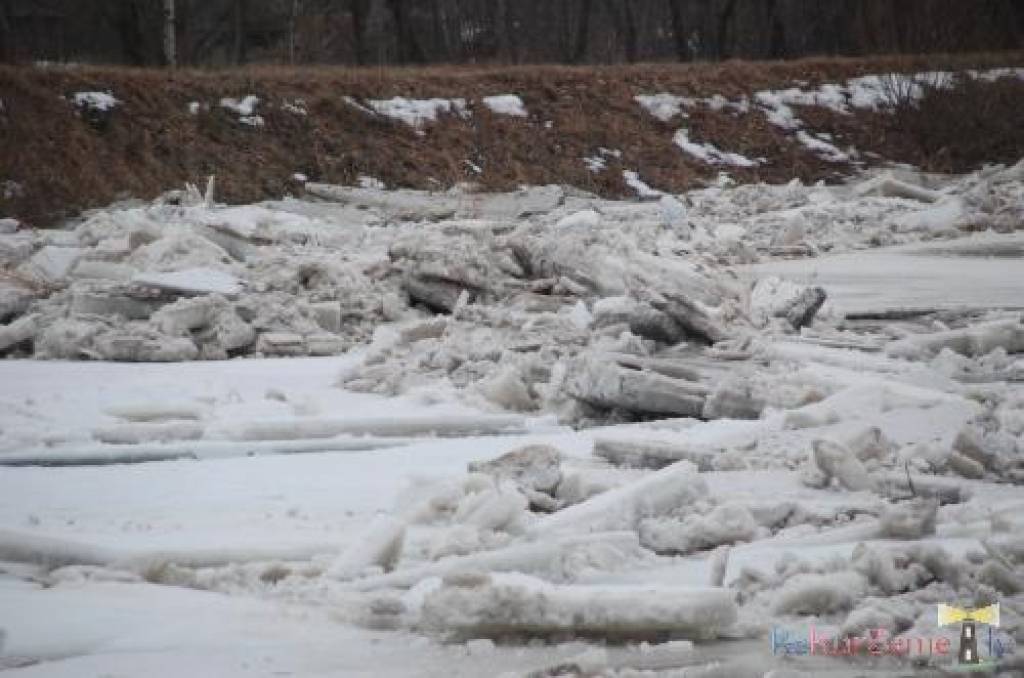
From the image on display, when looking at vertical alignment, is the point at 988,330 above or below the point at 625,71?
below

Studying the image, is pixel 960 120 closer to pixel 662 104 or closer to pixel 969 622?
pixel 662 104

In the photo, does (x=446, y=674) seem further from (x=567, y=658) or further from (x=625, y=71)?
(x=625, y=71)

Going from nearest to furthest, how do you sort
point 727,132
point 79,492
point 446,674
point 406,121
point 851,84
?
point 446,674 → point 79,492 → point 406,121 → point 727,132 → point 851,84

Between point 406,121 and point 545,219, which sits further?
point 406,121

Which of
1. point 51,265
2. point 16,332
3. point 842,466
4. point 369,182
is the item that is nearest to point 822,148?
point 369,182

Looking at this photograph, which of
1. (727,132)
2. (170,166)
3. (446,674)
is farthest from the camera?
(727,132)

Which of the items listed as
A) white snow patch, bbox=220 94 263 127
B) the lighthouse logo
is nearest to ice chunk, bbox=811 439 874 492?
the lighthouse logo

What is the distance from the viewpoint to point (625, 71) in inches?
949

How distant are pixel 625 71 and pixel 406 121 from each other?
549 centimetres

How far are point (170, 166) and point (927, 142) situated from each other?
1410cm

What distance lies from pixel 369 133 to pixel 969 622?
1784cm

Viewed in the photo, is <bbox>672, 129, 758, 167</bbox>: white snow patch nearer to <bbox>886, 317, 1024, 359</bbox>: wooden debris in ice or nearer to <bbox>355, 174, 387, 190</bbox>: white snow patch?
<bbox>355, 174, 387, 190</bbox>: white snow patch

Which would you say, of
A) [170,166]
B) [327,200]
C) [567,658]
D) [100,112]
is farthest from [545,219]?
[567,658]

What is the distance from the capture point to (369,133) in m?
20.0
